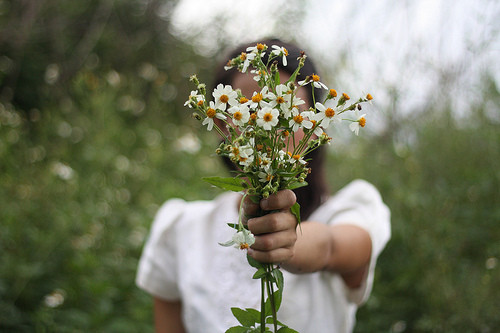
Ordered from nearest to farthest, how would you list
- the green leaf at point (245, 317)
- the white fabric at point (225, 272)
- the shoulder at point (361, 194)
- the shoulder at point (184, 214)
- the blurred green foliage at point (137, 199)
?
1. the green leaf at point (245, 317)
2. the white fabric at point (225, 272)
3. the shoulder at point (361, 194)
4. the shoulder at point (184, 214)
5. the blurred green foliage at point (137, 199)

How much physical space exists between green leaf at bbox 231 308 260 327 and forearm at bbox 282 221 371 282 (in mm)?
94

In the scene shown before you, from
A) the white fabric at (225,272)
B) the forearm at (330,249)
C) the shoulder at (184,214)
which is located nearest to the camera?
the forearm at (330,249)

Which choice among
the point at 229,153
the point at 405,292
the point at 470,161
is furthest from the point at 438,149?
the point at 229,153

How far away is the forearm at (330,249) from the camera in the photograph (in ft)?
2.32

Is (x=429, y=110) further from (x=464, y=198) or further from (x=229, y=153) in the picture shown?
(x=229, y=153)

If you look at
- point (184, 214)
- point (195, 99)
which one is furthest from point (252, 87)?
point (184, 214)

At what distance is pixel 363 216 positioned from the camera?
97cm

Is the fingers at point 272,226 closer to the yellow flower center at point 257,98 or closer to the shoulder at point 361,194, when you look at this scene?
the yellow flower center at point 257,98

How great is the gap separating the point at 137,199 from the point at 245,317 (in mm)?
1907

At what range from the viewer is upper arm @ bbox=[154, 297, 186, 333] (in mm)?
1159

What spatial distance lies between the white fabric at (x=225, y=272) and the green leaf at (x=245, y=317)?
138 millimetres

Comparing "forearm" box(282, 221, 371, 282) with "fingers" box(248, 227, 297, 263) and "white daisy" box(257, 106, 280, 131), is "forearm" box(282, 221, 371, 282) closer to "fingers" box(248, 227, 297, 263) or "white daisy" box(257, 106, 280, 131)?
"fingers" box(248, 227, 297, 263)

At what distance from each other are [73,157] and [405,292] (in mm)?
1777

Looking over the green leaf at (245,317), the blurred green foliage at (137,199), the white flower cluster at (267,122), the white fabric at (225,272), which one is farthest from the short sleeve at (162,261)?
the white flower cluster at (267,122)
